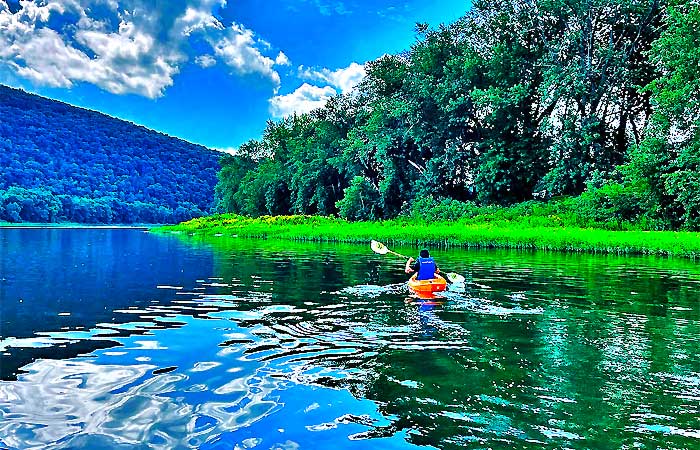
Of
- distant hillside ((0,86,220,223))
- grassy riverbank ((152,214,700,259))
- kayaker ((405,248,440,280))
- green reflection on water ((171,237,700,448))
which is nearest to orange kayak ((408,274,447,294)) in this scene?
kayaker ((405,248,440,280))

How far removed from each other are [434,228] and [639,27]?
83.6 ft

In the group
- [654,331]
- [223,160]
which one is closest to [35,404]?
[654,331]

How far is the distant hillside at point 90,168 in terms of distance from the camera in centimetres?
13175

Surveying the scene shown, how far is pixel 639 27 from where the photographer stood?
48.8 metres

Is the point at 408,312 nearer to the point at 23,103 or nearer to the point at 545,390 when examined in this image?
the point at 545,390

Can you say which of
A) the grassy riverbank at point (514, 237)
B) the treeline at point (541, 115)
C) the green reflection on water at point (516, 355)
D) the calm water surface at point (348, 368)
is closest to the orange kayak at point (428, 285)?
the calm water surface at point (348, 368)

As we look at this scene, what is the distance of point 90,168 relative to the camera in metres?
155

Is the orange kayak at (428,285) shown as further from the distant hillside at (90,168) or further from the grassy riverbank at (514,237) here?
the distant hillside at (90,168)

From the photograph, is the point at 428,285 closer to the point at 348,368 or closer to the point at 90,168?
the point at 348,368

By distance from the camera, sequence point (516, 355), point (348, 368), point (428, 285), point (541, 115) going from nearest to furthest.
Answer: point (348, 368)
point (516, 355)
point (428, 285)
point (541, 115)

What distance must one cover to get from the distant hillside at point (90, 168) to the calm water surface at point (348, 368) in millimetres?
124033

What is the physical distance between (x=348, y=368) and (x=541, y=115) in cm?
5149

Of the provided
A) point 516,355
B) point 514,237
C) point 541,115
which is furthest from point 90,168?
point 516,355

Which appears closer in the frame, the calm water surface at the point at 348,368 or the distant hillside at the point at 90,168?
the calm water surface at the point at 348,368
